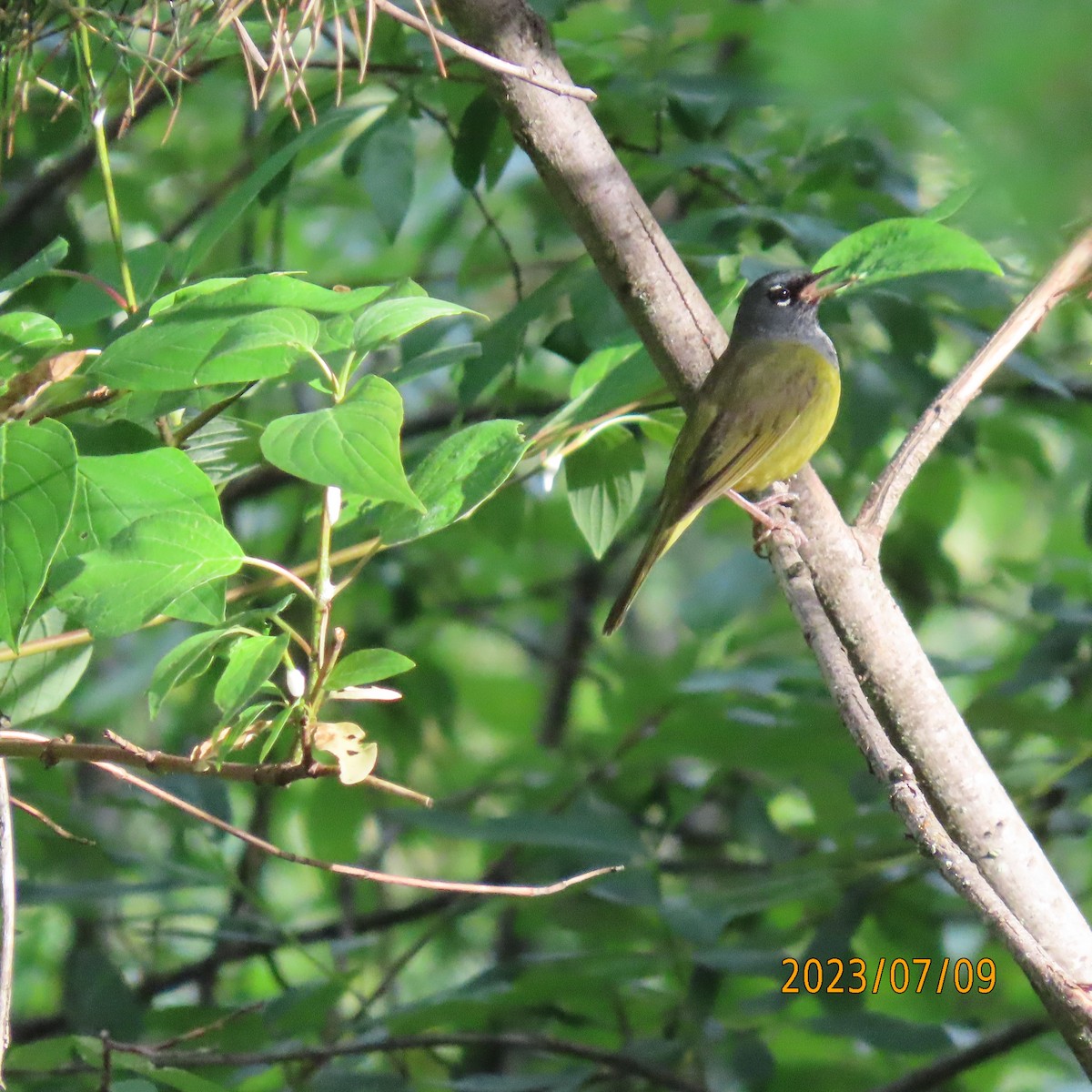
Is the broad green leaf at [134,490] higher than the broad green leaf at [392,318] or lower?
lower

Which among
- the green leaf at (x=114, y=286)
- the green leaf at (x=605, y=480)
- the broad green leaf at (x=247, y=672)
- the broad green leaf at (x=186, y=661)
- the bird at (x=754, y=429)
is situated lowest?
the bird at (x=754, y=429)

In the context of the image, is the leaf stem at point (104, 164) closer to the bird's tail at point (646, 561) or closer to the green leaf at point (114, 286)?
the green leaf at point (114, 286)

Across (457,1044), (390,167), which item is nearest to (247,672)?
(457,1044)

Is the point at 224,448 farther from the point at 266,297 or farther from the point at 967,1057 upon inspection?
the point at 967,1057

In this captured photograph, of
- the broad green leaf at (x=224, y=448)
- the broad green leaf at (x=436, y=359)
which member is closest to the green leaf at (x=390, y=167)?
the broad green leaf at (x=436, y=359)

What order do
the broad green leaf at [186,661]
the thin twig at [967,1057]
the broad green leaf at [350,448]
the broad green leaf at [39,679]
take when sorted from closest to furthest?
1. the broad green leaf at [350,448]
2. the broad green leaf at [186,661]
3. the broad green leaf at [39,679]
4. the thin twig at [967,1057]

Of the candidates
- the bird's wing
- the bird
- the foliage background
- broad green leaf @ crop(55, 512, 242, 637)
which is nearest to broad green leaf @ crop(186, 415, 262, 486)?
the foliage background

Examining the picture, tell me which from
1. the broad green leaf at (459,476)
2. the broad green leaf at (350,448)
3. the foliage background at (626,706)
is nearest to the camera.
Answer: the broad green leaf at (350,448)

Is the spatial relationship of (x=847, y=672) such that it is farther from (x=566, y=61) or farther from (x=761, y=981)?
(x=761, y=981)

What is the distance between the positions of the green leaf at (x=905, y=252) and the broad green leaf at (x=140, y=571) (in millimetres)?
953

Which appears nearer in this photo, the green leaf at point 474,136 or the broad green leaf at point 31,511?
the broad green leaf at point 31,511

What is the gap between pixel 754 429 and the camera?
3.07 m

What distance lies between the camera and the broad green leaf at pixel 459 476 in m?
1.49

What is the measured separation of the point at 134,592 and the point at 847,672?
909 millimetres
